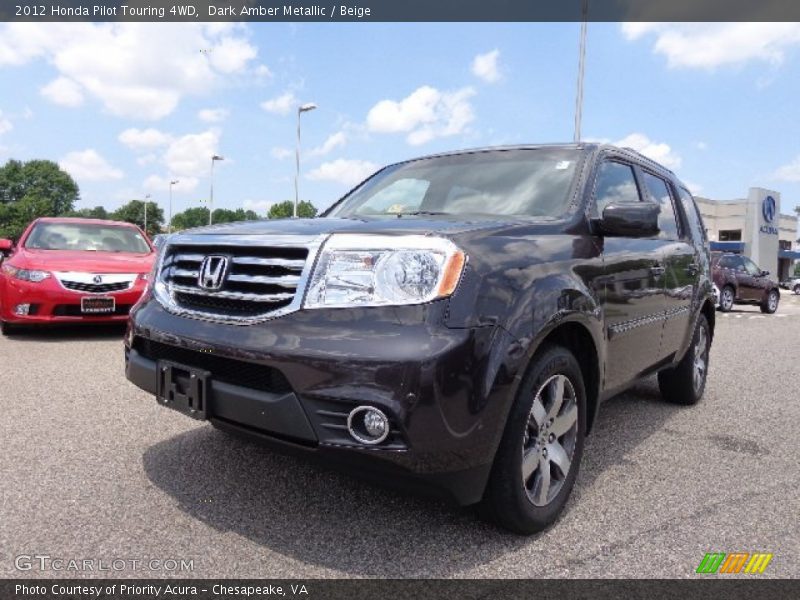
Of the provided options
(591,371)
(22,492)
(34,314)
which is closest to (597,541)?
(591,371)

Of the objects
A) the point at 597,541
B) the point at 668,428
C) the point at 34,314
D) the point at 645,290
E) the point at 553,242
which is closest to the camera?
the point at 597,541

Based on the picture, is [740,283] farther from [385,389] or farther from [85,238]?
[385,389]

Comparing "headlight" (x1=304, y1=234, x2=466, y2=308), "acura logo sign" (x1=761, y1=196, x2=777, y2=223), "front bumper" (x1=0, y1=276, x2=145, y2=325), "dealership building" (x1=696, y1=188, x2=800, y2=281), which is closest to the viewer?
"headlight" (x1=304, y1=234, x2=466, y2=308)

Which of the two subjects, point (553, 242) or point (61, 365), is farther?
point (61, 365)

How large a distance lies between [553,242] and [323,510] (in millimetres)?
1506

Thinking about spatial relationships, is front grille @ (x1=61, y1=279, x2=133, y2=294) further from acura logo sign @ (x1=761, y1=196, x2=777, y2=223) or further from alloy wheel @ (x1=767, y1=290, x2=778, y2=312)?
acura logo sign @ (x1=761, y1=196, x2=777, y2=223)

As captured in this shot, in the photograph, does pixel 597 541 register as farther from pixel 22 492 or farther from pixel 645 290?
pixel 22 492

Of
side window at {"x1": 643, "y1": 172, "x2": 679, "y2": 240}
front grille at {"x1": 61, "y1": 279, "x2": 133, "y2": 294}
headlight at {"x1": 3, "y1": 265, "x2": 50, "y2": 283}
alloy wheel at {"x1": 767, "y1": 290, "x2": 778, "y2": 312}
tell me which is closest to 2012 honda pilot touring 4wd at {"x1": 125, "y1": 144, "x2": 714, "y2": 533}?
side window at {"x1": 643, "y1": 172, "x2": 679, "y2": 240}

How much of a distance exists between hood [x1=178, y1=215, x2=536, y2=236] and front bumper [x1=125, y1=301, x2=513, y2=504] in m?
0.36

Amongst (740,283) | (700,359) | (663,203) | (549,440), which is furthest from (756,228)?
(549,440)

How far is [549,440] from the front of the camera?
8.41 ft

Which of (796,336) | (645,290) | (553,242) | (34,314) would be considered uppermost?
(553,242)

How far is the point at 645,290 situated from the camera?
3438 millimetres

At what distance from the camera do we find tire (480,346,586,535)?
2275mm
